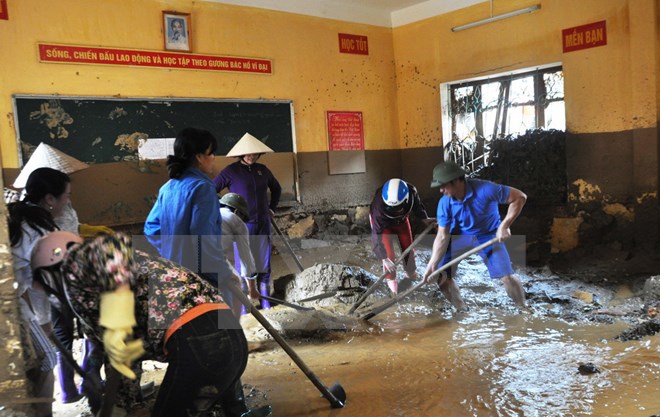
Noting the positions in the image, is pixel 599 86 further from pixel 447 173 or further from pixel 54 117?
pixel 54 117

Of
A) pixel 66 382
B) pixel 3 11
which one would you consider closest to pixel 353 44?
pixel 3 11

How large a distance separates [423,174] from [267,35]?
10.6 feet

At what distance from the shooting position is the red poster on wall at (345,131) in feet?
24.8

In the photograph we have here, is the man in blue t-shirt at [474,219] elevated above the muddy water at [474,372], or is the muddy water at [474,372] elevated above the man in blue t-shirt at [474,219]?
the man in blue t-shirt at [474,219]

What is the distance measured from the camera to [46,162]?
15.4 feet

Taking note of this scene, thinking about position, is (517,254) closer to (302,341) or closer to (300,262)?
(300,262)

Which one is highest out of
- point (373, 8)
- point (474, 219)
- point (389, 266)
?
point (373, 8)

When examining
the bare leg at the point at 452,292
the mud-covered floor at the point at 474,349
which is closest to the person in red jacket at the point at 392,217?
the mud-covered floor at the point at 474,349

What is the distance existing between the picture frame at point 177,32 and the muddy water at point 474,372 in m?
3.92

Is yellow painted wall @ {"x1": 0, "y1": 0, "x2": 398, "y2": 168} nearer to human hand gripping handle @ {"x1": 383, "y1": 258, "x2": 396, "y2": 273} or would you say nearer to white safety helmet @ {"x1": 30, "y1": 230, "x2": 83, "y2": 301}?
human hand gripping handle @ {"x1": 383, "y1": 258, "x2": 396, "y2": 273}

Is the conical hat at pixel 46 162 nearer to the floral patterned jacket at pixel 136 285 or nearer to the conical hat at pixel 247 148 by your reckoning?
the conical hat at pixel 247 148

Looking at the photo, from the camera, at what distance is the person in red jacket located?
16.3ft

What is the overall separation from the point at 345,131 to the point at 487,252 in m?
3.73

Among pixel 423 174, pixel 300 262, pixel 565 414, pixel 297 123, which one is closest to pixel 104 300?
pixel 565 414
